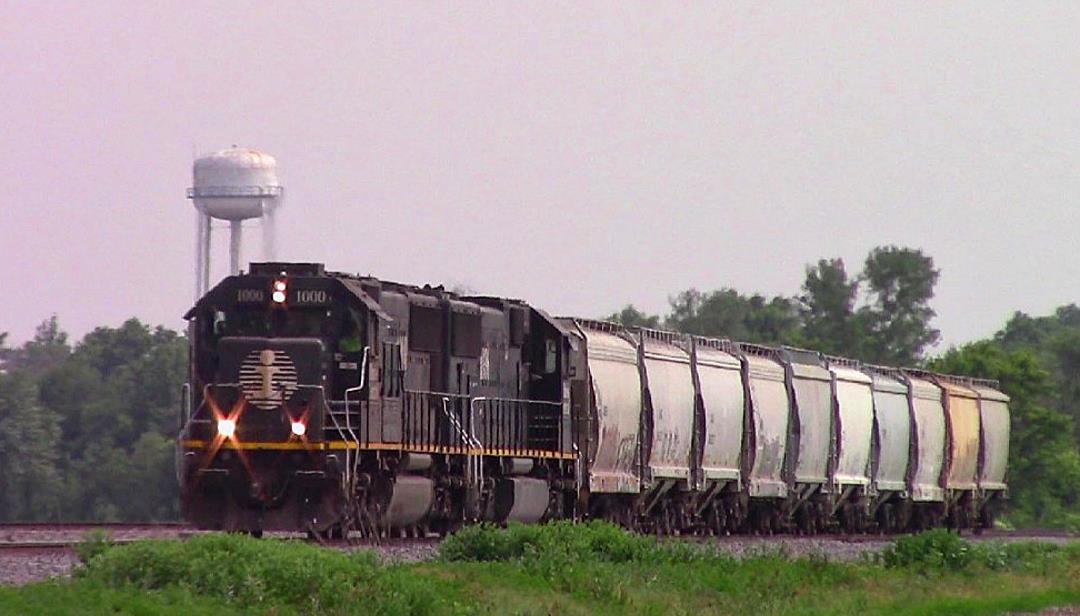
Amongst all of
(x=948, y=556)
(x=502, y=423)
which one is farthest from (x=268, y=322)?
(x=948, y=556)

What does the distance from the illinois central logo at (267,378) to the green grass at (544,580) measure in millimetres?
3828

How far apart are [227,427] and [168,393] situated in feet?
198

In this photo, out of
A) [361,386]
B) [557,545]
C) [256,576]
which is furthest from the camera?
[361,386]

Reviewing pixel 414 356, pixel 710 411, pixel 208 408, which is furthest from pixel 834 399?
pixel 208 408

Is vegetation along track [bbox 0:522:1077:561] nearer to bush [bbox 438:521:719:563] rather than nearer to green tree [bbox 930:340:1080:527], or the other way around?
bush [bbox 438:521:719:563]

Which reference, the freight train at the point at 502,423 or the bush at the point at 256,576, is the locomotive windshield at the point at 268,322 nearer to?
the freight train at the point at 502,423

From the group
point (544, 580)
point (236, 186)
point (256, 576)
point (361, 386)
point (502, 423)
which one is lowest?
point (544, 580)

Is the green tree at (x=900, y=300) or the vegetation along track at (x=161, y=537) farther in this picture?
the green tree at (x=900, y=300)

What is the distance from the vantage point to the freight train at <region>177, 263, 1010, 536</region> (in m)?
26.7

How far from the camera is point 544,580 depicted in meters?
21.2

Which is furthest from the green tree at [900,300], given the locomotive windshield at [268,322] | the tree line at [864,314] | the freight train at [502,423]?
the locomotive windshield at [268,322]

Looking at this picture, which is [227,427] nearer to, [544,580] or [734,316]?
[544,580]

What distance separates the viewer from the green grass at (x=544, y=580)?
663 inches

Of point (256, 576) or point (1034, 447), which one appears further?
point (1034, 447)
